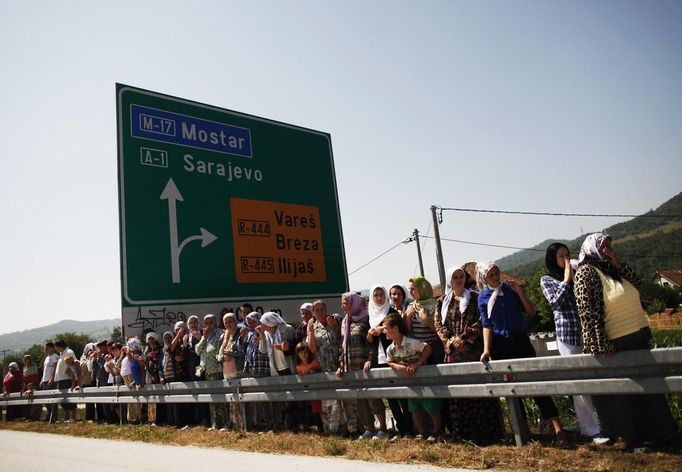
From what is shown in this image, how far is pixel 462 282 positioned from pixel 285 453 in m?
2.64

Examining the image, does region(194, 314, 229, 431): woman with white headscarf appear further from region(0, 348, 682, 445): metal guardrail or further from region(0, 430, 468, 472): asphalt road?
region(0, 430, 468, 472): asphalt road

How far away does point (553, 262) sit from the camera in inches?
188

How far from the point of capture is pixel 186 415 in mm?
8438

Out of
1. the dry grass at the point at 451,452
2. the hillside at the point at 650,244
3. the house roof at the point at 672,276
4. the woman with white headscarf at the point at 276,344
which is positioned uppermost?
the hillside at the point at 650,244

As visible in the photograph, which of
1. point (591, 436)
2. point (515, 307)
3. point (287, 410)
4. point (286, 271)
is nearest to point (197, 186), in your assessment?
point (286, 271)

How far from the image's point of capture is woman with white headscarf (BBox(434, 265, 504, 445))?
492cm

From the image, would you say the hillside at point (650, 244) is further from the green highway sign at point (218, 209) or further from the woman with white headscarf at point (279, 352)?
the woman with white headscarf at point (279, 352)

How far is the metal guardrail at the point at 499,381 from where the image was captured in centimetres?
376

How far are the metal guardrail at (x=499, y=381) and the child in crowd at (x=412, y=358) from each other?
161 mm

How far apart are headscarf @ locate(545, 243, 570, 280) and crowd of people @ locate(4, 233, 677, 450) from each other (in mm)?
10

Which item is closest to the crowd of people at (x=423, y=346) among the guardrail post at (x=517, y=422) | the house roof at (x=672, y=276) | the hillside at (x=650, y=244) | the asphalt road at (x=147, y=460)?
the guardrail post at (x=517, y=422)

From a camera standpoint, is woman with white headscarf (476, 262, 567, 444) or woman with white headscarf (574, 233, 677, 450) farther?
woman with white headscarf (476, 262, 567, 444)

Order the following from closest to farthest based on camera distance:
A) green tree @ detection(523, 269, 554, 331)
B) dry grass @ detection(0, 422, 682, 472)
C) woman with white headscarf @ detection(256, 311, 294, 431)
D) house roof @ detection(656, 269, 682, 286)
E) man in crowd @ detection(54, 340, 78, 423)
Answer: dry grass @ detection(0, 422, 682, 472) → woman with white headscarf @ detection(256, 311, 294, 431) → man in crowd @ detection(54, 340, 78, 423) → green tree @ detection(523, 269, 554, 331) → house roof @ detection(656, 269, 682, 286)

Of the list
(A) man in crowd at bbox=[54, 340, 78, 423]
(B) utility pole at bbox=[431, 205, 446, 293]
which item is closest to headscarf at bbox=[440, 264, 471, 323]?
(A) man in crowd at bbox=[54, 340, 78, 423]
